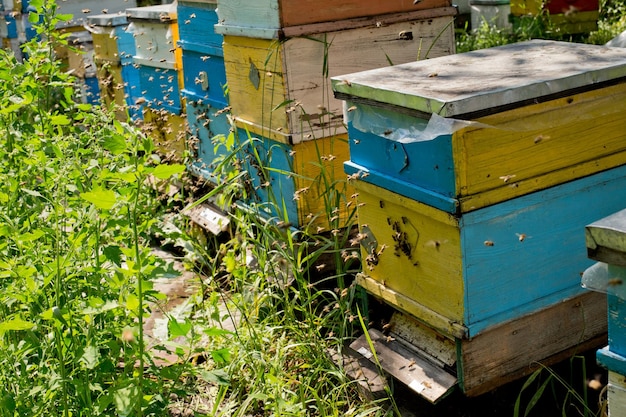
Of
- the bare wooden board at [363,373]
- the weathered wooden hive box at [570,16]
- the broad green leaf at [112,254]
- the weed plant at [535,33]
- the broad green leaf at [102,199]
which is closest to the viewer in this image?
the broad green leaf at [102,199]

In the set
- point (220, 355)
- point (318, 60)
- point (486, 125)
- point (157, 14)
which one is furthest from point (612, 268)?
point (157, 14)

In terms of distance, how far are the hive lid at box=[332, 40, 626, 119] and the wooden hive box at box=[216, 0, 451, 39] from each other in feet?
2.04

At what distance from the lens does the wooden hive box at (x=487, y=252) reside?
7.95ft

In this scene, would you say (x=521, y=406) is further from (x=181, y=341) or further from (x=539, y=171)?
(x=181, y=341)

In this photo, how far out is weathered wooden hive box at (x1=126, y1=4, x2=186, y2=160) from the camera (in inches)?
185

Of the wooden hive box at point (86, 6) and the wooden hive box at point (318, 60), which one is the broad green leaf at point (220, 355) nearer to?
the wooden hive box at point (318, 60)

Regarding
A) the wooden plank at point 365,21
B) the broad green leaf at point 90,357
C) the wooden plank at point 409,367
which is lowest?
the wooden plank at point 409,367

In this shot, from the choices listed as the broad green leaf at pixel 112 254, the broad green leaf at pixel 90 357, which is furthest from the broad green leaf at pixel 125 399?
the broad green leaf at pixel 112 254

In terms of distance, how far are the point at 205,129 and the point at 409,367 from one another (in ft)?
7.09

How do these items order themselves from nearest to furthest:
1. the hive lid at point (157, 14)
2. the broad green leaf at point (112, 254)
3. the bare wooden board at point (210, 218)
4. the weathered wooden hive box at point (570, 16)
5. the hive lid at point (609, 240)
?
the hive lid at point (609, 240)
the broad green leaf at point (112, 254)
the bare wooden board at point (210, 218)
the hive lid at point (157, 14)
the weathered wooden hive box at point (570, 16)

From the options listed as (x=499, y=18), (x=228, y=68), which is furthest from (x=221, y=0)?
(x=499, y=18)

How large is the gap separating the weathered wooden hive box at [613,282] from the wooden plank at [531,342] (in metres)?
0.74

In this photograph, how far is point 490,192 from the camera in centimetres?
238

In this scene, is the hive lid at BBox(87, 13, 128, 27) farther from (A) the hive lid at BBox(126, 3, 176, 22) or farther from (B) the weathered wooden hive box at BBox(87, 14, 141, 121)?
(A) the hive lid at BBox(126, 3, 176, 22)
